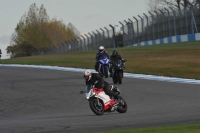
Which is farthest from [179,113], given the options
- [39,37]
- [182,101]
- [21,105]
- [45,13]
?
[45,13]

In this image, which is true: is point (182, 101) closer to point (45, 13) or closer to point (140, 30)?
point (140, 30)

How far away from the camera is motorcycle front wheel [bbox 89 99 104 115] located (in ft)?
55.9

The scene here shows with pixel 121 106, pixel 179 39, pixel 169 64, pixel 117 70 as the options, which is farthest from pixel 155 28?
pixel 121 106

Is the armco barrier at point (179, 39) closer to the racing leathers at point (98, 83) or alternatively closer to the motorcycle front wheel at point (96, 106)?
the racing leathers at point (98, 83)

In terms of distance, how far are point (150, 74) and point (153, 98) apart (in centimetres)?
Result: 1106

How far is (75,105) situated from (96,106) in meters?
4.03

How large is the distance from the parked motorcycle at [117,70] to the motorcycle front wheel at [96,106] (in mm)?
10320

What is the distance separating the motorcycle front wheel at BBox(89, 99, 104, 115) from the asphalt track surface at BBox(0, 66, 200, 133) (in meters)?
0.17

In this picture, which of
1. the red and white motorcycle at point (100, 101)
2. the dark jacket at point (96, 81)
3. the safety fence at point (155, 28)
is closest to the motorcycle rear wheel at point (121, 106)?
the red and white motorcycle at point (100, 101)

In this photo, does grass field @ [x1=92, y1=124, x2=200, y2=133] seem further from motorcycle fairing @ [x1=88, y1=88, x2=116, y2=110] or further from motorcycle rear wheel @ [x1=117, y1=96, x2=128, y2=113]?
motorcycle rear wheel @ [x1=117, y1=96, x2=128, y2=113]

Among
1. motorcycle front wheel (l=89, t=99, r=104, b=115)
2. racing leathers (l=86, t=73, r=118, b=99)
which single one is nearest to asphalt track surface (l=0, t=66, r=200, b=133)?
motorcycle front wheel (l=89, t=99, r=104, b=115)

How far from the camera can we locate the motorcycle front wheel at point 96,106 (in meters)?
17.0

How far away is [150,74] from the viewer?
107 feet

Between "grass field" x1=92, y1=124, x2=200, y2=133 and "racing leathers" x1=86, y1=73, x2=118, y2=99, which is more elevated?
"racing leathers" x1=86, y1=73, x2=118, y2=99
